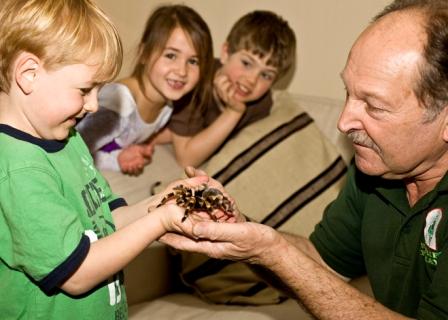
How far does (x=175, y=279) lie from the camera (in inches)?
85.2

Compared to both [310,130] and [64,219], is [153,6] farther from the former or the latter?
[64,219]

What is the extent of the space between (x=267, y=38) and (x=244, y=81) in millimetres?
187

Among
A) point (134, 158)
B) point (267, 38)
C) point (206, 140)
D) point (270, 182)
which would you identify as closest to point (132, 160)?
point (134, 158)

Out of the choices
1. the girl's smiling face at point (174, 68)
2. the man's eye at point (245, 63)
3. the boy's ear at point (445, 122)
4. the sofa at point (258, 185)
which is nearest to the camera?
the boy's ear at point (445, 122)

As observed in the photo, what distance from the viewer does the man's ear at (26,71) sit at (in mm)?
1150

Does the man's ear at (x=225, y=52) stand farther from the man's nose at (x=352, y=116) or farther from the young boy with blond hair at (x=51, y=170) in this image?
the young boy with blond hair at (x=51, y=170)

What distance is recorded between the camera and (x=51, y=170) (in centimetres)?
118

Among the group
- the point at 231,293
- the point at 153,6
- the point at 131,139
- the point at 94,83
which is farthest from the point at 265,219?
the point at 153,6

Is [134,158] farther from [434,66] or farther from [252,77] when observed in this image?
[434,66]

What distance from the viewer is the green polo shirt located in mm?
1348

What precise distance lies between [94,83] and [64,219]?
0.27 m

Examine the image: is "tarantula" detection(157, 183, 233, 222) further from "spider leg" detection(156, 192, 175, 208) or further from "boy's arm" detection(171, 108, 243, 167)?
"boy's arm" detection(171, 108, 243, 167)

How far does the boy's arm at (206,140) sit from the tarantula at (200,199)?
3.18 ft

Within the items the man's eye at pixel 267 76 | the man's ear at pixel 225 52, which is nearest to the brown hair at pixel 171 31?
the man's ear at pixel 225 52
